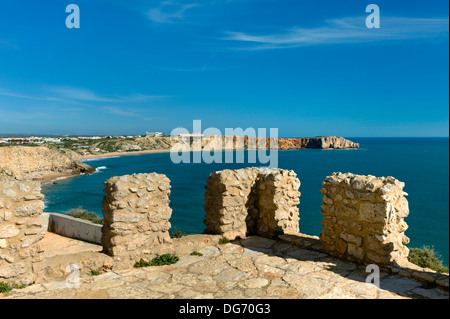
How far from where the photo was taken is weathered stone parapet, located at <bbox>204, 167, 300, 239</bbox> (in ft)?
23.3

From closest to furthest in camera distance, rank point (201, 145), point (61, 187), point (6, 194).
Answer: point (6, 194) → point (61, 187) → point (201, 145)

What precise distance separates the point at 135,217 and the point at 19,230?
1.83 metres

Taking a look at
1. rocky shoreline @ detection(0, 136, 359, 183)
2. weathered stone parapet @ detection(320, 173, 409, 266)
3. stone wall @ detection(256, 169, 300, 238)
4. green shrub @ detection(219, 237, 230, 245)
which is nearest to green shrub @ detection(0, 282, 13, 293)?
green shrub @ detection(219, 237, 230, 245)

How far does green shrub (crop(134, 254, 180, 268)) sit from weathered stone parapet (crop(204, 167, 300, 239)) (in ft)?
4.90

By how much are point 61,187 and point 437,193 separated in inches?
2092

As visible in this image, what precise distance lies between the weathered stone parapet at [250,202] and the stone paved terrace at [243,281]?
95 cm

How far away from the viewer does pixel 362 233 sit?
219 inches

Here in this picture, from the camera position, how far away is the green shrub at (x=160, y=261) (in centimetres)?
573

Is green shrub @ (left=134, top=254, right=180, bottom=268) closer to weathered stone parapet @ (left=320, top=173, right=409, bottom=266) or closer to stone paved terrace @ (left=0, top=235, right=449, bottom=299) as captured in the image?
stone paved terrace @ (left=0, top=235, right=449, bottom=299)

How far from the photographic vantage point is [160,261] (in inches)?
230

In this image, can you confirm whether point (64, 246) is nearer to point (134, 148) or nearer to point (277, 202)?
point (277, 202)

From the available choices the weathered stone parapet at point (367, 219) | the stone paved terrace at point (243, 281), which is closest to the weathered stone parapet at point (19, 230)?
the stone paved terrace at point (243, 281)
